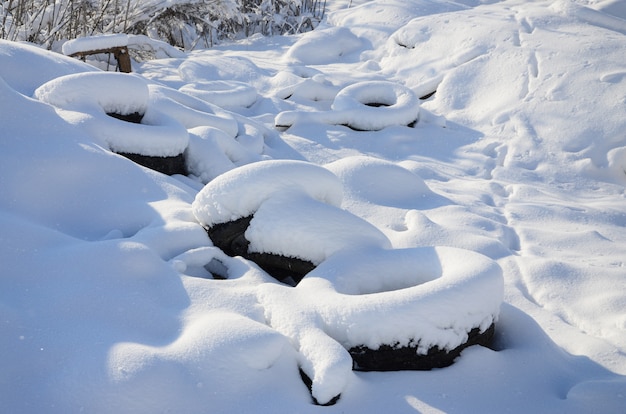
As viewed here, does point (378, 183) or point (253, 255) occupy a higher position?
point (253, 255)

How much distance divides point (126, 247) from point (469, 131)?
351 centimetres

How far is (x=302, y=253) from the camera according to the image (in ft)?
7.35

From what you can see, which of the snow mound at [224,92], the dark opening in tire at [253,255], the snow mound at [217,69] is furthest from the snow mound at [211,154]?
the snow mound at [217,69]

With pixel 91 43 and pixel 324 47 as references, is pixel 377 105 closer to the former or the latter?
pixel 324 47

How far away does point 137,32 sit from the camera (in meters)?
7.07

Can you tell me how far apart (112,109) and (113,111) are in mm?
15

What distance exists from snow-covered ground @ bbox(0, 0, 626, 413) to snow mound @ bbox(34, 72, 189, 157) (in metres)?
0.01

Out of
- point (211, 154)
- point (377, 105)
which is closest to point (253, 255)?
point (211, 154)

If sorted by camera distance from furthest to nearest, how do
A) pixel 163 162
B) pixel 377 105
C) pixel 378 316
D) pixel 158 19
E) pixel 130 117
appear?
pixel 158 19 → pixel 377 105 → pixel 130 117 → pixel 163 162 → pixel 378 316

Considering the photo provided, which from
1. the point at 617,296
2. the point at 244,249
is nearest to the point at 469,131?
the point at 617,296

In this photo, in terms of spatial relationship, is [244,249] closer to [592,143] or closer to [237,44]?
[592,143]

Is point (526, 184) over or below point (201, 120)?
below

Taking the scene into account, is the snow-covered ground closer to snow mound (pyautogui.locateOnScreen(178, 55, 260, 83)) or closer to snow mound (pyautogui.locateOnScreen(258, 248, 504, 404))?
snow mound (pyautogui.locateOnScreen(258, 248, 504, 404))

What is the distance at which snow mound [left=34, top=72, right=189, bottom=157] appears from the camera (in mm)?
2918
